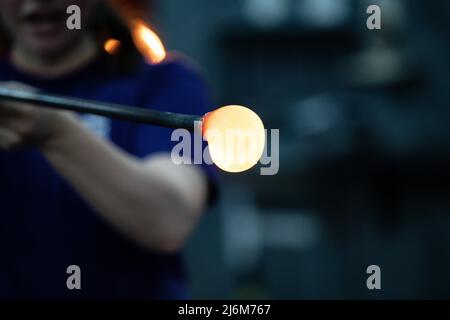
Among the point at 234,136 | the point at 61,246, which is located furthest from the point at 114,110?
the point at 61,246

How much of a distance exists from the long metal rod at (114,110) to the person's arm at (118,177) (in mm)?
162

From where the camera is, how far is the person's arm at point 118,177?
1.28 m

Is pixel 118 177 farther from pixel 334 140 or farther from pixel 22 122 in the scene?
pixel 334 140

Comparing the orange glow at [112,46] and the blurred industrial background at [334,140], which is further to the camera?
the blurred industrial background at [334,140]

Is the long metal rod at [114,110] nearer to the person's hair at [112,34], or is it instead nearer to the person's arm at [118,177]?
the person's arm at [118,177]

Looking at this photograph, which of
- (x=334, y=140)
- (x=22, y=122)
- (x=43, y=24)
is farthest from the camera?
(x=334, y=140)

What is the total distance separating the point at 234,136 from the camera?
3.23 feet

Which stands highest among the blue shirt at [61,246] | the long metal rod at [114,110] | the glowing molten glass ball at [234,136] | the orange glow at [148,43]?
the orange glow at [148,43]

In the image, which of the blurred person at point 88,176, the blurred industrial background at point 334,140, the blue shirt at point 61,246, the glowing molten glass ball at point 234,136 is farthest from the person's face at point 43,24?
the blurred industrial background at point 334,140

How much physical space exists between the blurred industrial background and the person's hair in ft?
17.2

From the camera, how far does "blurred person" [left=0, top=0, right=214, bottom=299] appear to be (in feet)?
4.39

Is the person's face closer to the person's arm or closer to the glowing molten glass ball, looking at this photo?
the person's arm

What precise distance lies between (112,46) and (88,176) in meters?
0.24

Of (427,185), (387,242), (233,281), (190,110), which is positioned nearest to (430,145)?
(427,185)
